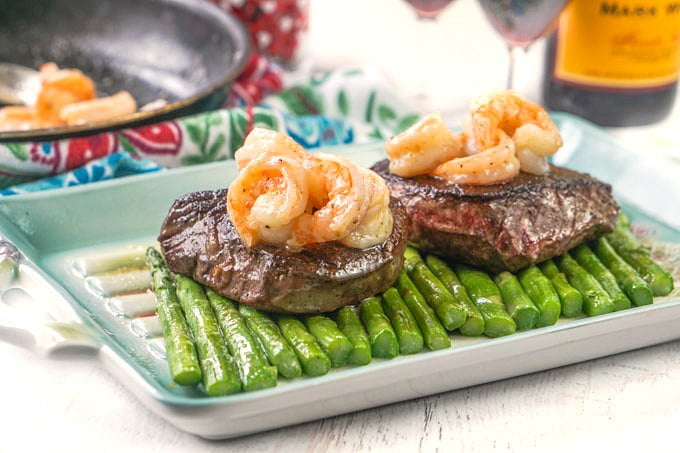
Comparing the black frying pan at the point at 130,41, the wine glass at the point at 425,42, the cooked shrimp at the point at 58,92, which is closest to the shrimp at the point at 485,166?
the wine glass at the point at 425,42

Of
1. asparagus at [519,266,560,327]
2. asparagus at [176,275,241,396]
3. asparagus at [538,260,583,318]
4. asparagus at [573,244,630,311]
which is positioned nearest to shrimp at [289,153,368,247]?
asparagus at [176,275,241,396]

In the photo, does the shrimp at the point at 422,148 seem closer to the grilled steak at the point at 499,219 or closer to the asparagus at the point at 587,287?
the grilled steak at the point at 499,219

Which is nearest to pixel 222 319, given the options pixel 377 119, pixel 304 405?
pixel 304 405

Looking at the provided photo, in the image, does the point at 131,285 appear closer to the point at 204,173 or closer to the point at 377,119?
the point at 204,173

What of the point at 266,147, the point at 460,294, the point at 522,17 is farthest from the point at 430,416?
the point at 522,17

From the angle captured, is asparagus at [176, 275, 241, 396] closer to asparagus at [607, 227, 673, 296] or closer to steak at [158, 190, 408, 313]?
steak at [158, 190, 408, 313]

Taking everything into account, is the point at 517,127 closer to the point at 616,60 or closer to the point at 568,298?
the point at 568,298
